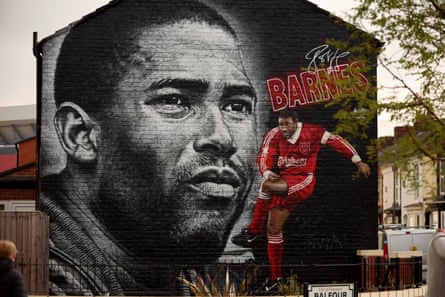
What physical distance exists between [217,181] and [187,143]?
1.43 meters

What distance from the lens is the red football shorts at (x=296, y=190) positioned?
31.7m

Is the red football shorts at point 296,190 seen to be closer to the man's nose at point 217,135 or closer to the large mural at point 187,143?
the large mural at point 187,143

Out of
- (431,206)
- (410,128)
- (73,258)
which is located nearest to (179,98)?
(73,258)

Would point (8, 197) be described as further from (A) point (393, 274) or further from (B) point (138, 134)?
(A) point (393, 274)

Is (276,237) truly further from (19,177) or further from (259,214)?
(19,177)

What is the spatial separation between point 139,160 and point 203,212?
7.97 ft

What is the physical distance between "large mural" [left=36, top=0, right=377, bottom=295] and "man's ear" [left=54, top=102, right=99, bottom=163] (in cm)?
4

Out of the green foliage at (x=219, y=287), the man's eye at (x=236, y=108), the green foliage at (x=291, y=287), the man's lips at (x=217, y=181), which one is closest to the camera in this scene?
the green foliage at (x=219, y=287)

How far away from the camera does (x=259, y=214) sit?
3164 centimetres

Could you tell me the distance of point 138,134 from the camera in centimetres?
3172

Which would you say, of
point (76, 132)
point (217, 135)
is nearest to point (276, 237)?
point (217, 135)

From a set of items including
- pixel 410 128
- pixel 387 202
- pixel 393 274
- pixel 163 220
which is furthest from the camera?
pixel 387 202

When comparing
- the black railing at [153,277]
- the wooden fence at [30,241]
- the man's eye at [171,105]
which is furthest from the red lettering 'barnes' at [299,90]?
the wooden fence at [30,241]
